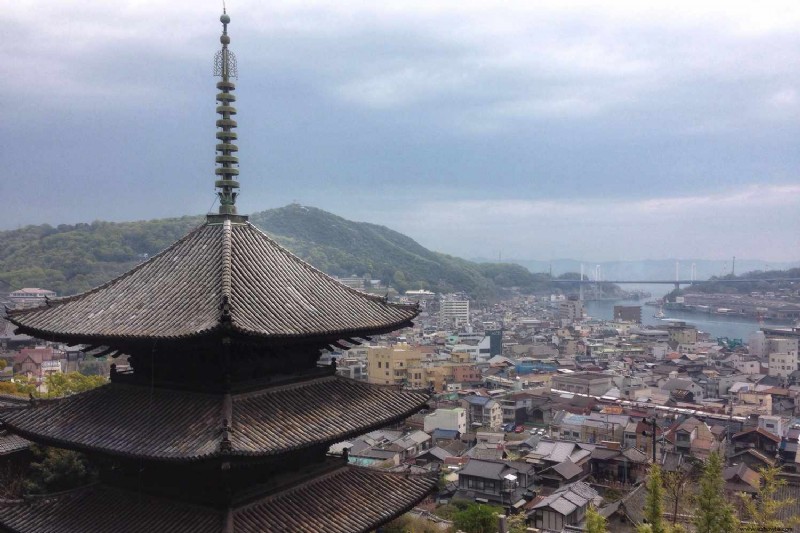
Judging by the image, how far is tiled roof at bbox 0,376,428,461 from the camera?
9836mm

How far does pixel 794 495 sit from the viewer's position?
3253 cm

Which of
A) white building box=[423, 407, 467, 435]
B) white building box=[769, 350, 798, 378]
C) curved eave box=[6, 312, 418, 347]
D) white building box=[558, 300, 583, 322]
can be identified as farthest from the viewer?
white building box=[558, 300, 583, 322]

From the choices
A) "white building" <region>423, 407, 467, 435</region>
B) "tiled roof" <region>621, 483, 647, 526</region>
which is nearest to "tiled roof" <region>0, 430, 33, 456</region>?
"tiled roof" <region>621, 483, 647, 526</region>

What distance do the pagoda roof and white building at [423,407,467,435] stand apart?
161 feet

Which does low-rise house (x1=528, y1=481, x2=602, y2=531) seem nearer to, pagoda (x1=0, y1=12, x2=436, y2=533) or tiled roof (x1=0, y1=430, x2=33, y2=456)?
pagoda (x1=0, y1=12, x2=436, y2=533)

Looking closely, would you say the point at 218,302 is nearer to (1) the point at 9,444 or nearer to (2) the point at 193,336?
(2) the point at 193,336

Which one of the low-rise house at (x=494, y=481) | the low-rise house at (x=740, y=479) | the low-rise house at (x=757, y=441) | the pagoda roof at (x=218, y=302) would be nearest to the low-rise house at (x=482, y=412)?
the low-rise house at (x=494, y=481)

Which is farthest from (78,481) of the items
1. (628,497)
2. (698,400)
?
(698,400)

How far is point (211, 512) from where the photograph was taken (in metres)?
10.1

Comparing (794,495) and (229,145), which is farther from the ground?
(229,145)

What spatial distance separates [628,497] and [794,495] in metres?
8.19

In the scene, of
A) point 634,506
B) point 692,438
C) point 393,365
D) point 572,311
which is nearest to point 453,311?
point 572,311

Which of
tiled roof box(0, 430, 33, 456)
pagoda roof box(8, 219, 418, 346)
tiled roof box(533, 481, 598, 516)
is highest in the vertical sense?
pagoda roof box(8, 219, 418, 346)

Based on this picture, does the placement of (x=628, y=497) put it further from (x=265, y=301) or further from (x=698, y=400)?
(x=698, y=400)
